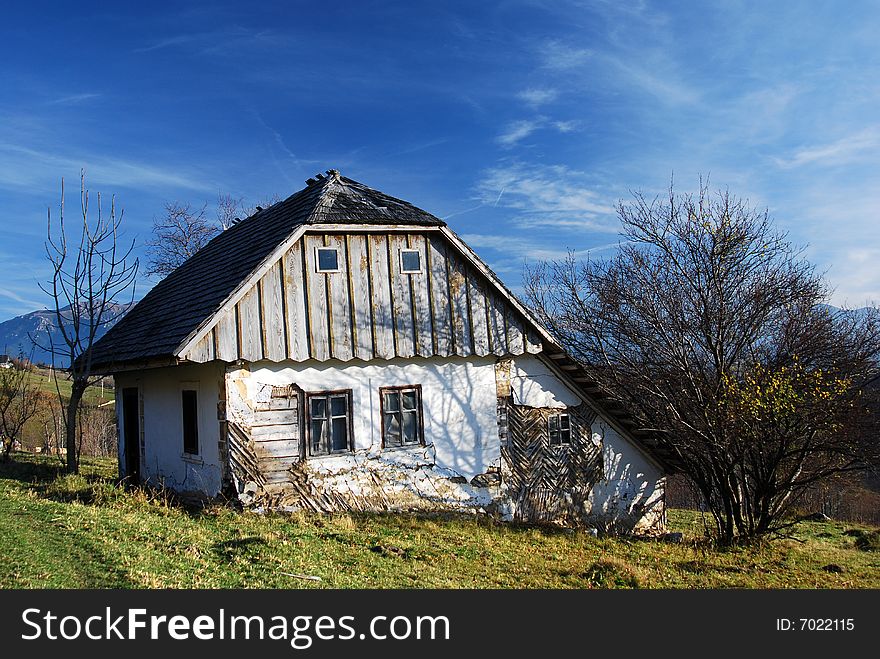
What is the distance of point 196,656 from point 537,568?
5.97 m

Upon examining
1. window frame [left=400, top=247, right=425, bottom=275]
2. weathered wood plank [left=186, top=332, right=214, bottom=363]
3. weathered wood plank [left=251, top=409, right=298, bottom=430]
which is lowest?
weathered wood plank [left=251, top=409, right=298, bottom=430]

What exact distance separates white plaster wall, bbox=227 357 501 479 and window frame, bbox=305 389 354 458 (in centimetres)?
8

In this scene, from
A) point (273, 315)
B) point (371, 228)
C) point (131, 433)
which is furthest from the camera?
point (131, 433)

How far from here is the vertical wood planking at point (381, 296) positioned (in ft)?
44.6

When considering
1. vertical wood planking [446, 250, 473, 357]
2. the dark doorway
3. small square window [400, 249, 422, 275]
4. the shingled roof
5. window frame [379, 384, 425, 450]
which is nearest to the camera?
the shingled roof

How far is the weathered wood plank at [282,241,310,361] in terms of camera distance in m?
12.8

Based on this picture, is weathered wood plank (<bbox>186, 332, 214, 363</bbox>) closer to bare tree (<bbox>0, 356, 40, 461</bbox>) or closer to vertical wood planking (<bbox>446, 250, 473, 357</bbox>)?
vertical wood planking (<bbox>446, 250, 473, 357</bbox>)

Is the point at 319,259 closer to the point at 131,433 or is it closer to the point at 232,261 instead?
the point at 232,261

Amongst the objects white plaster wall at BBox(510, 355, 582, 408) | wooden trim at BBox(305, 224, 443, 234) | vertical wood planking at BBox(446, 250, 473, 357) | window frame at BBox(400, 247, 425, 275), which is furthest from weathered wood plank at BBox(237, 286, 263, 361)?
white plaster wall at BBox(510, 355, 582, 408)

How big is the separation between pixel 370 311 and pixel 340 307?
61 cm

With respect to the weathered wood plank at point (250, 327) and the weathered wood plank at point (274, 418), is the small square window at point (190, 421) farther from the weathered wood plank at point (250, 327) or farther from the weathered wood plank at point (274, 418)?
the weathered wood plank at point (250, 327)

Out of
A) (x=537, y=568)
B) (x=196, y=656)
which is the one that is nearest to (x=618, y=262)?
(x=537, y=568)

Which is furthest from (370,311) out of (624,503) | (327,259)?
(624,503)

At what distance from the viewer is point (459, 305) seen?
1445 centimetres
